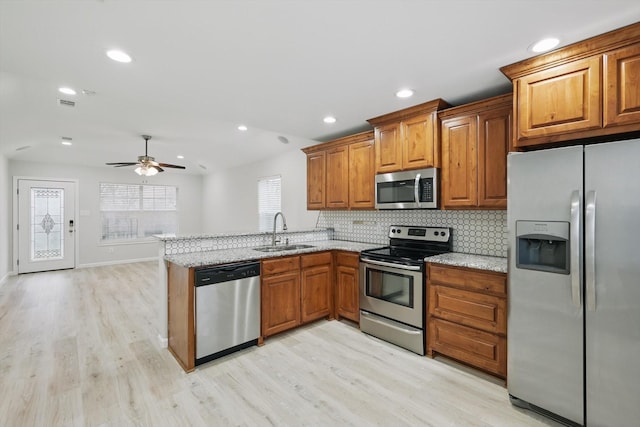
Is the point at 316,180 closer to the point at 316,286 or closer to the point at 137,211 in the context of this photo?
the point at 316,286

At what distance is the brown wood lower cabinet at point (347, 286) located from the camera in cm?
344

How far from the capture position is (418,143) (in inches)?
122

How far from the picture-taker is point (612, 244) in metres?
1.71

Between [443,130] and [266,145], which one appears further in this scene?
[266,145]

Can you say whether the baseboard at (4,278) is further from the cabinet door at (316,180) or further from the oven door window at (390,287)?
the oven door window at (390,287)

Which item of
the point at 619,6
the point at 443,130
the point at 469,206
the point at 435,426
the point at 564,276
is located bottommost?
the point at 435,426

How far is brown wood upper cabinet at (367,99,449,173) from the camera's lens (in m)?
2.99

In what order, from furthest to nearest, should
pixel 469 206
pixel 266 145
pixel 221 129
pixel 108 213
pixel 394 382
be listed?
1. pixel 108 213
2. pixel 266 145
3. pixel 221 129
4. pixel 469 206
5. pixel 394 382

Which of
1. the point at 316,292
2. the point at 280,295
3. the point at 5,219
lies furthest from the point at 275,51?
the point at 5,219

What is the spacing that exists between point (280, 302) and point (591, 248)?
103 inches

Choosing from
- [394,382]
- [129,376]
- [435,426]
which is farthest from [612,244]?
[129,376]

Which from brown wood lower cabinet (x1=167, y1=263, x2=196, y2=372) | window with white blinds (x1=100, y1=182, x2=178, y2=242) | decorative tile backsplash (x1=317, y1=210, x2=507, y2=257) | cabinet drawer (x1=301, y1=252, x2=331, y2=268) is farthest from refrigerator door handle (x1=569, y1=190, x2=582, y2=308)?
window with white blinds (x1=100, y1=182, x2=178, y2=242)

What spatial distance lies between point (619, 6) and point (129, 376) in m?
4.19

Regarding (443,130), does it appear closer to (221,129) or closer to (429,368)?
(429,368)
